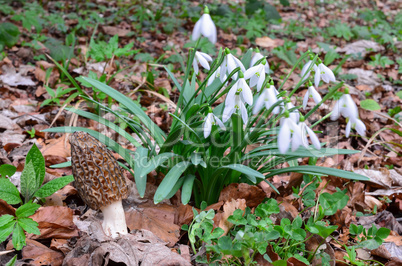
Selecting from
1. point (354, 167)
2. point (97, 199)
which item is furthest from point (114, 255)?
point (354, 167)

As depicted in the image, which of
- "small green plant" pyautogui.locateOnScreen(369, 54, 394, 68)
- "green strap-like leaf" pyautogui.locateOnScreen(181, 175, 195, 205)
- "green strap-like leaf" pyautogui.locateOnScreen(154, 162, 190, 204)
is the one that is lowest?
"green strap-like leaf" pyautogui.locateOnScreen(181, 175, 195, 205)

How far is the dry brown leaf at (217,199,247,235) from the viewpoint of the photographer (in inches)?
68.8

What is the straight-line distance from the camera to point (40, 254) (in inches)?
62.9

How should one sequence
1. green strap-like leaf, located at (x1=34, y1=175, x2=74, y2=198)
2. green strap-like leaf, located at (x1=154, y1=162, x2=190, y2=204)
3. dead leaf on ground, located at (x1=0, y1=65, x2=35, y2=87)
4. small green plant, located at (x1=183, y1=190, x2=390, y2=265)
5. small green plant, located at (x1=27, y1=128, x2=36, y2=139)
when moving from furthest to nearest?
dead leaf on ground, located at (x1=0, y1=65, x2=35, y2=87) < small green plant, located at (x1=27, y1=128, x2=36, y2=139) < green strap-like leaf, located at (x1=34, y1=175, x2=74, y2=198) < green strap-like leaf, located at (x1=154, y1=162, x2=190, y2=204) < small green plant, located at (x1=183, y1=190, x2=390, y2=265)

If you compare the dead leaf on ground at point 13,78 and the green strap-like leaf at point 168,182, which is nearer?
the green strap-like leaf at point 168,182

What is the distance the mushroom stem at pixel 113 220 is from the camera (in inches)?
68.6

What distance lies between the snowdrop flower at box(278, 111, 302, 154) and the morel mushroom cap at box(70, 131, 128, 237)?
89 cm

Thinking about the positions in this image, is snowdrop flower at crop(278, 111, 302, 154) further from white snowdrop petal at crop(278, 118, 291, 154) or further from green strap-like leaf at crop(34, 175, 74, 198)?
green strap-like leaf at crop(34, 175, 74, 198)

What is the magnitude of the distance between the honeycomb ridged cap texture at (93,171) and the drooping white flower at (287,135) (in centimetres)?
89

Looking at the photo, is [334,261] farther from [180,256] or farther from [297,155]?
[180,256]

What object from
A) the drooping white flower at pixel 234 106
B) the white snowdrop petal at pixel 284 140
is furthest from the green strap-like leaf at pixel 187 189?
the white snowdrop petal at pixel 284 140

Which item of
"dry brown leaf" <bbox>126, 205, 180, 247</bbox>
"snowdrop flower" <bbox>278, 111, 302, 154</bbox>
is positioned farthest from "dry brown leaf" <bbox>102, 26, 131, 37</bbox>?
"snowdrop flower" <bbox>278, 111, 302, 154</bbox>

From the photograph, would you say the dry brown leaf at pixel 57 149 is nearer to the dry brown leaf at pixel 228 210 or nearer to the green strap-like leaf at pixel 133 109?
the green strap-like leaf at pixel 133 109

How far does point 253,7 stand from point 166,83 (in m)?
3.13
